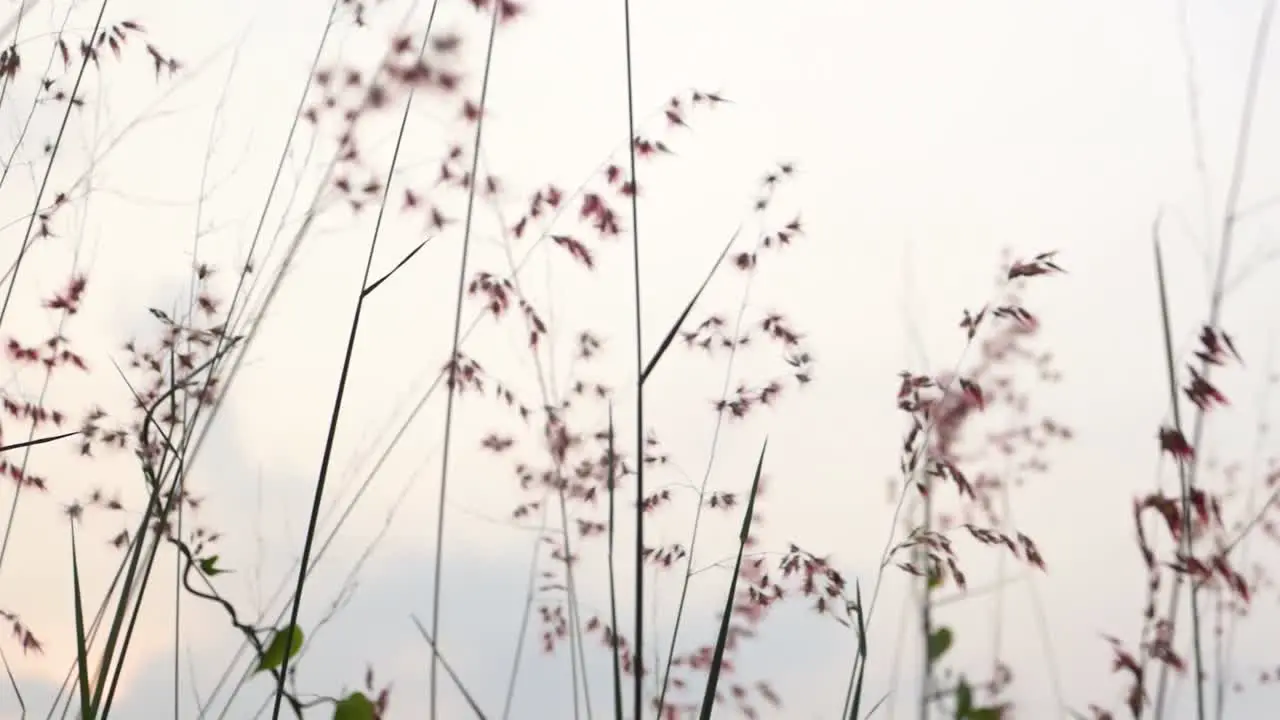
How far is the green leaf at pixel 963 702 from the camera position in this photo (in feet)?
5.53

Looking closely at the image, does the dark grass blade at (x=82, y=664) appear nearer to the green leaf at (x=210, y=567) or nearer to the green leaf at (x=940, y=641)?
the green leaf at (x=210, y=567)

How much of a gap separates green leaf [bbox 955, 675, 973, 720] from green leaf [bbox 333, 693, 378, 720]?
840 mm

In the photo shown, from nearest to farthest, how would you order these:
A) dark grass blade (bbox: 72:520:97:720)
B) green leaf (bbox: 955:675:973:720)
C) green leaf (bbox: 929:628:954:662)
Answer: dark grass blade (bbox: 72:520:97:720)
green leaf (bbox: 955:675:973:720)
green leaf (bbox: 929:628:954:662)

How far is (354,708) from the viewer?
1.23 m

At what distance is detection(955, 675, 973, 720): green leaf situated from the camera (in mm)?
1684

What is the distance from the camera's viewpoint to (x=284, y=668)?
1.14m

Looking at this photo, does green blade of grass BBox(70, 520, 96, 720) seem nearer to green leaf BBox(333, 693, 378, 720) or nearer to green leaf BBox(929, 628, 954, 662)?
green leaf BBox(333, 693, 378, 720)

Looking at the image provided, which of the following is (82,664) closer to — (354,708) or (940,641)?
(354,708)

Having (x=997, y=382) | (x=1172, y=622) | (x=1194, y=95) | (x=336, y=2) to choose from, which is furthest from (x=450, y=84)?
(x=997, y=382)

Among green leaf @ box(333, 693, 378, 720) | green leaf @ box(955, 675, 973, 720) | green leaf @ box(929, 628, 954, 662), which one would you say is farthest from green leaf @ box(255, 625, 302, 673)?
green leaf @ box(929, 628, 954, 662)

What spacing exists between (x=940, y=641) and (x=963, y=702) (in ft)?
1.21

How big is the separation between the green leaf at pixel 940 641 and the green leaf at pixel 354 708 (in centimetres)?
111

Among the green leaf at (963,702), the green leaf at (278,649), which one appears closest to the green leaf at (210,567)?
the green leaf at (278,649)

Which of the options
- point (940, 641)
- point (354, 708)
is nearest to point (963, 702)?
point (940, 641)
